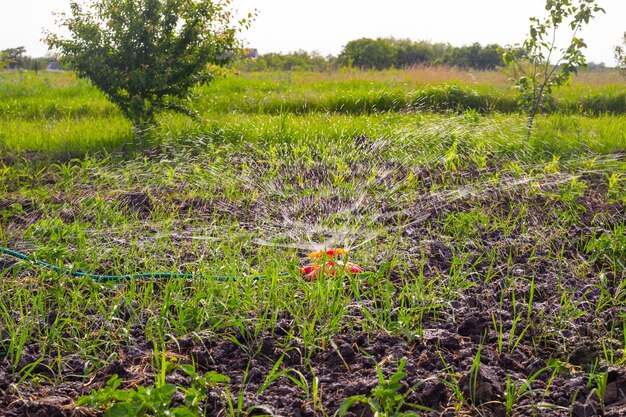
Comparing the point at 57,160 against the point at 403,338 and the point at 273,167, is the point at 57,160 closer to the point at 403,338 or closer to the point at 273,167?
the point at 273,167

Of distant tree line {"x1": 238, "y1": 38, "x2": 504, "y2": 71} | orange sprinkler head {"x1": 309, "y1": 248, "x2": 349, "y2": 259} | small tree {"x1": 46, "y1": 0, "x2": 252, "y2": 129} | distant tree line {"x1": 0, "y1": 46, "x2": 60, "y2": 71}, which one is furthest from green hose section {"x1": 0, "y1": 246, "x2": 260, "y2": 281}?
distant tree line {"x1": 238, "y1": 38, "x2": 504, "y2": 71}

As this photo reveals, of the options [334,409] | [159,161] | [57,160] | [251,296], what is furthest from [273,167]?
[334,409]

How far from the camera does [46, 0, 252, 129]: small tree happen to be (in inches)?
275

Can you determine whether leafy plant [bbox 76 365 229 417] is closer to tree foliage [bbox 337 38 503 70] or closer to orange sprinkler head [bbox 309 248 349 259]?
orange sprinkler head [bbox 309 248 349 259]

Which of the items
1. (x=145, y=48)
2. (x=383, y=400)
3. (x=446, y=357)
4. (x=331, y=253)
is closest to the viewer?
(x=383, y=400)

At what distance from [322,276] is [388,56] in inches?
1066

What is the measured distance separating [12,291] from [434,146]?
12.2 ft

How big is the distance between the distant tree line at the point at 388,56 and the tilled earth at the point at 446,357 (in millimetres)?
22870

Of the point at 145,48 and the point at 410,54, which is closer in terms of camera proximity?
the point at 145,48

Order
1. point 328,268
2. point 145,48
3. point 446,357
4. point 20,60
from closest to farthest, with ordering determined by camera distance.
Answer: point 446,357
point 328,268
point 145,48
point 20,60

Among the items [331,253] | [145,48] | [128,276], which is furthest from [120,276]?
[145,48]

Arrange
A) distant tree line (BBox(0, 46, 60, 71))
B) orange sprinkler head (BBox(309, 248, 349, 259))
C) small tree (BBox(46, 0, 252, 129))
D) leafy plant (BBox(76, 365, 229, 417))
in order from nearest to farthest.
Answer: leafy plant (BBox(76, 365, 229, 417)), orange sprinkler head (BBox(309, 248, 349, 259)), small tree (BBox(46, 0, 252, 129)), distant tree line (BBox(0, 46, 60, 71))

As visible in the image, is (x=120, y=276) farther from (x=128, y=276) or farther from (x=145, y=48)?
(x=145, y=48)

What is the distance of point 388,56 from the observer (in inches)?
1152
